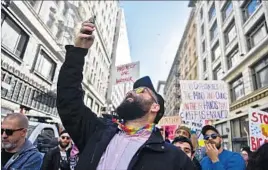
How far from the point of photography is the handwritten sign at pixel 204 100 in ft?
23.6

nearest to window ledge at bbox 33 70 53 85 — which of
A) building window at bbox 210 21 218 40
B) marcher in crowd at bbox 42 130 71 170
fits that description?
marcher in crowd at bbox 42 130 71 170

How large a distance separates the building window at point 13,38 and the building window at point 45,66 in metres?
1.81

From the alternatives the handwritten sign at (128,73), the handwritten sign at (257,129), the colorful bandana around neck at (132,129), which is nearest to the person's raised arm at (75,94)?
the colorful bandana around neck at (132,129)

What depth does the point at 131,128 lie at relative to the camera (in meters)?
1.71

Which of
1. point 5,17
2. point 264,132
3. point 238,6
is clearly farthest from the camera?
point 238,6

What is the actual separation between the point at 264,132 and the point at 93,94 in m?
24.3

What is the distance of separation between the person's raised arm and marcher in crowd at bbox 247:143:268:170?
1276 mm

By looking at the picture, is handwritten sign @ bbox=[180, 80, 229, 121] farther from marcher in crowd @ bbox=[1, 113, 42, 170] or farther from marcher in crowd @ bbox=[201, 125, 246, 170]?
marcher in crowd @ bbox=[1, 113, 42, 170]

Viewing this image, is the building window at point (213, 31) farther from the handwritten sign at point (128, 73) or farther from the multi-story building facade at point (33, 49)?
the handwritten sign at point (128, 73)

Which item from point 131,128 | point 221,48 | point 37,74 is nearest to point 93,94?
point 37,74

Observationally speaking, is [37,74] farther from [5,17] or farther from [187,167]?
[187,167]

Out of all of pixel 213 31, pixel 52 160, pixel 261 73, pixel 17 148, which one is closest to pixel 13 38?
pixel 52 160

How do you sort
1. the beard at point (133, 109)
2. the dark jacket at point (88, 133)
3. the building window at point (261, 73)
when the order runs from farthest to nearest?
the building window at point (261, 73) → the beard at point (133, 109) → the dark jacket at point (88, 133)

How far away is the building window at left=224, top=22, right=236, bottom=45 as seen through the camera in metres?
18.5
